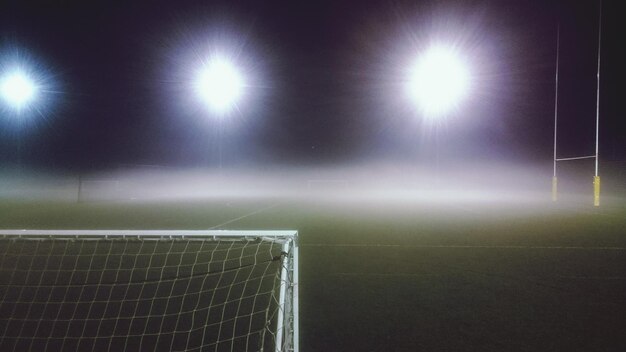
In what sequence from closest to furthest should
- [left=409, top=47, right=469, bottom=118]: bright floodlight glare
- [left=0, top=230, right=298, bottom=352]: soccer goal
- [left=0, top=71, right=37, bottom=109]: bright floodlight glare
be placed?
[left=0, top=230, right=298, bottom=352]: soccer goal < [left=409, top=47, right=469, bottom=118]: bright floodlight glare < [left=0, top=71, right=37, bottom=109]: bright floodlight glare

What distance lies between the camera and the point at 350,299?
367 cm

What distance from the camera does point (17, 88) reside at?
52.2 ft

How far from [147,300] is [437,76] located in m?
14.6

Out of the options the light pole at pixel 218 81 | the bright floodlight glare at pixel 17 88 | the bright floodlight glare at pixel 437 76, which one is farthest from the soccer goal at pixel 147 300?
the bright floodlight glare at pixel 17 88

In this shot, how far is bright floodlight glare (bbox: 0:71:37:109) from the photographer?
15.4 m

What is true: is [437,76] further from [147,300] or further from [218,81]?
[147,300]

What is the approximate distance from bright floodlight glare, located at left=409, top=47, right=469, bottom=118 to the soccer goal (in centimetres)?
1240

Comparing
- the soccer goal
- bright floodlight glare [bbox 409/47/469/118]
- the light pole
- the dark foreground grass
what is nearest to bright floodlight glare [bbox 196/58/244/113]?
the light pole

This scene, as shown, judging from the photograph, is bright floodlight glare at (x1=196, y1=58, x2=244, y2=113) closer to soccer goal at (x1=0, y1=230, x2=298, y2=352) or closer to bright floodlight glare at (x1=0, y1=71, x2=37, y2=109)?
bright floodlight glare at (x1=0, y1=71, x2=37, y2=109)

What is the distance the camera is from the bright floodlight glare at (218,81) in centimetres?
1495

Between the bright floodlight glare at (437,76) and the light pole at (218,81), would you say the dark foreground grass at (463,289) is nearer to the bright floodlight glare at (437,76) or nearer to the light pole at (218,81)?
the bright floodlight glare at (437,76)

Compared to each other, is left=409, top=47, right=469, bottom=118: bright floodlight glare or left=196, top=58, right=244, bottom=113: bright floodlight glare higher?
left=409, top=47, right=469, bottom=118: bright floodlight glare

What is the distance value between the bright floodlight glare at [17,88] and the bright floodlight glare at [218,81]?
6.64 metres

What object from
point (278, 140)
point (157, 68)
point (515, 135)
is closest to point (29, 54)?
point (157, 68)
